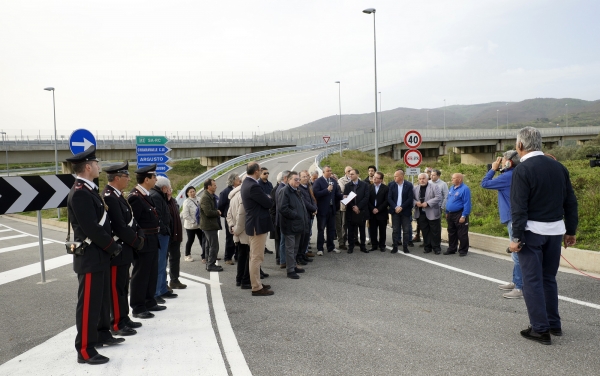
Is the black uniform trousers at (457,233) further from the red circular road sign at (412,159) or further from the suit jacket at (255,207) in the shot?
the suit jacket at (255,207)

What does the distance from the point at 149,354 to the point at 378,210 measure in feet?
22.5

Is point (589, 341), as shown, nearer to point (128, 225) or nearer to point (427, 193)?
point (128, 225)

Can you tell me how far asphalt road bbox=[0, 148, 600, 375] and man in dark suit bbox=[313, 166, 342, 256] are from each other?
63.3 inches

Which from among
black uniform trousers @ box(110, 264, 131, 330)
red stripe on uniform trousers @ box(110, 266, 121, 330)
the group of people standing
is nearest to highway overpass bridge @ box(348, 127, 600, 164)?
the group of people standing

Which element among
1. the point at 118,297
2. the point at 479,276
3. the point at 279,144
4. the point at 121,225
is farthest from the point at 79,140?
the point at 279,144

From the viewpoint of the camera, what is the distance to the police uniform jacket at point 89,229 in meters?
4.66

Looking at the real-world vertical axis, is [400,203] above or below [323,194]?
below

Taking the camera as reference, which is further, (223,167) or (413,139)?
(223,167)

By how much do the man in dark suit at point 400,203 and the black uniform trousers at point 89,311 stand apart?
7017 millimetres

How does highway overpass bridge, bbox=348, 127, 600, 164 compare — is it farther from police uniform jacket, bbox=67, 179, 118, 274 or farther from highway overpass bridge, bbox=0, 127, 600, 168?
police uniform jacket, bbox=67, 179, 118, 274

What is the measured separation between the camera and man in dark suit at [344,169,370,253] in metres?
10.6

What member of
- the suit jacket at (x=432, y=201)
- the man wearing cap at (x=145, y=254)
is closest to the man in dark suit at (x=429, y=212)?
the suit jacket at (x=432, y=201)

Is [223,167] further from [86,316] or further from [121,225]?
[86,316]

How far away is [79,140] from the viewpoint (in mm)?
8938
